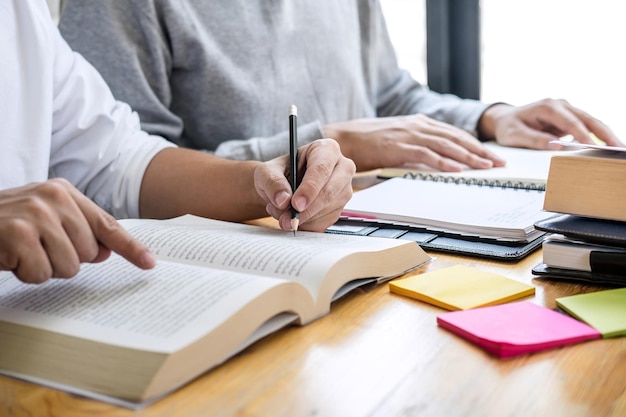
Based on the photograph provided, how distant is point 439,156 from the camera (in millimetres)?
1250

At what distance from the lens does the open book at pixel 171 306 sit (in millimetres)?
520

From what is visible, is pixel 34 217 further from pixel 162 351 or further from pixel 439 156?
pixel 439 156

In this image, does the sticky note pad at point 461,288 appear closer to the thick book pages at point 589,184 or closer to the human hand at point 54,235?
the thick book pages at point 589,184

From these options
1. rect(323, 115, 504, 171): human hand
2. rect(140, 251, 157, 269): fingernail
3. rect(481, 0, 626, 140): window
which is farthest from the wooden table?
rect(481, 0, 626, 140): window

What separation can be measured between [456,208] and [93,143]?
551mm

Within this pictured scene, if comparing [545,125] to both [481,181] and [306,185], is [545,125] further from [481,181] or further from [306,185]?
[306,185]

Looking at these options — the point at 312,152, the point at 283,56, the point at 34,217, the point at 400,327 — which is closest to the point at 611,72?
the point at 283,56

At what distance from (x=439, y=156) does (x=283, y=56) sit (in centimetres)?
45

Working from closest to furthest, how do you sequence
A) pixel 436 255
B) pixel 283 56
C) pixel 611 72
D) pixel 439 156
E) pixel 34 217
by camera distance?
pixel 34 217
pixel 436 255
pixel 439 156
pixel 283 56
pixel 611 72

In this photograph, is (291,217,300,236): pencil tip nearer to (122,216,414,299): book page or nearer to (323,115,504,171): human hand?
(122,216,414,299): book page

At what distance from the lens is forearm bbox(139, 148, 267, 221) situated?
0.99 meters

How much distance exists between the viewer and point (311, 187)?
0.82 meters

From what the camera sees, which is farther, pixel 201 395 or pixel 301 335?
pixel 301 335

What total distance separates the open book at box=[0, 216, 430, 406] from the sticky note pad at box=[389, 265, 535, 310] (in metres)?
0.04
